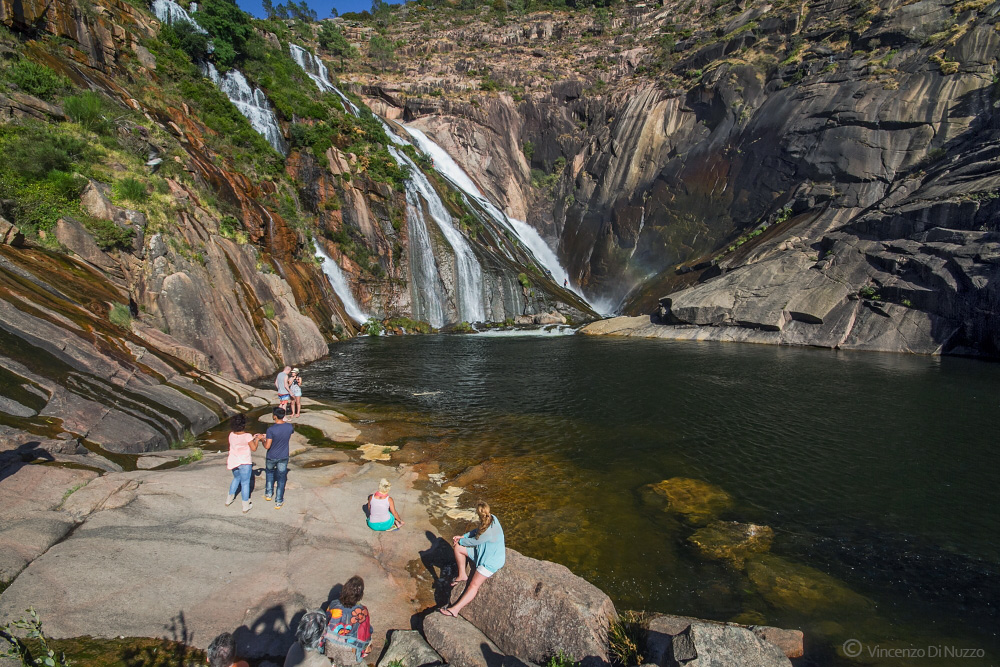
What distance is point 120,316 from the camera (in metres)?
13.3

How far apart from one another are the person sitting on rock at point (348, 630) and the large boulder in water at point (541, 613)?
1321mm

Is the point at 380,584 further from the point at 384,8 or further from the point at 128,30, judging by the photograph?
the point at 384,8

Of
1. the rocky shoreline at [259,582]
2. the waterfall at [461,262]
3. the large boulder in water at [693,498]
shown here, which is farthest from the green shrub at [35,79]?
the large boulder in water at [693,498]

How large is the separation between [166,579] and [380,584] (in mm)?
2647

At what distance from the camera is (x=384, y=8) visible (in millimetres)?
96062

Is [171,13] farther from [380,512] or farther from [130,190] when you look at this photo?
[380,512]

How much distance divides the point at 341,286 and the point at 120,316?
21836mm

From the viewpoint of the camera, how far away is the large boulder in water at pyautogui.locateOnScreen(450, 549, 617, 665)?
529cm

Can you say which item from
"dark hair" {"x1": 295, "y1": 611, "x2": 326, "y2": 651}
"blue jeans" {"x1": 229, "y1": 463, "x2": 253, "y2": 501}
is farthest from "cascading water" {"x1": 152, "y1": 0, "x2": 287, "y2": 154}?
"dark hair" {"x1": 295, "y1": 611, "x2": 326, "y2": 651}

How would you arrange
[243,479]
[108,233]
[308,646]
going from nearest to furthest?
[308,646], [243,479], [108,233]

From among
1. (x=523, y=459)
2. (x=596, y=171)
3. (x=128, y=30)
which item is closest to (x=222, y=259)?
(x=523, y=459)

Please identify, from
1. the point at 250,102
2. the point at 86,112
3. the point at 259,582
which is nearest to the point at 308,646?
the point at 259,582

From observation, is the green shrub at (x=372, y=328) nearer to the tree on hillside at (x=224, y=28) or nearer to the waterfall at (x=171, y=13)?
the tree on hillside at (x=224, y=28)

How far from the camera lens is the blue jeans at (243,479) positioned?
7.68 m
